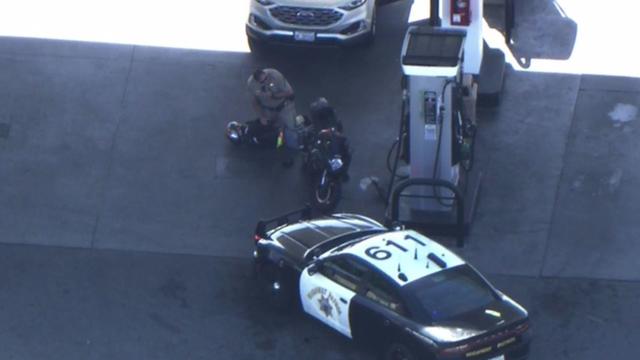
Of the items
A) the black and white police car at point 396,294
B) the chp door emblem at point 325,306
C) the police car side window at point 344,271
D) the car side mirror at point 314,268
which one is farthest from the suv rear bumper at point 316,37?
the chp door emblem at point 325,306

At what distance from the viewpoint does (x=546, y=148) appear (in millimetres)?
23094

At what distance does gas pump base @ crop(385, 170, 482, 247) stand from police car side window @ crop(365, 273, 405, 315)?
7.02 ft

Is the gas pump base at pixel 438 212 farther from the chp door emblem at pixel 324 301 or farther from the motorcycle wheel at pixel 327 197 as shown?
the chp door emblem at pixel 324 301

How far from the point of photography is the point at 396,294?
1789 cm

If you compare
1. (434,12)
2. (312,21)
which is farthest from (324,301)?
(312,21)

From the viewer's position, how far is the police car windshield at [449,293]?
17.7 meters

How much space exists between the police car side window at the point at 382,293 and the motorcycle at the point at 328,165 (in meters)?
3.64

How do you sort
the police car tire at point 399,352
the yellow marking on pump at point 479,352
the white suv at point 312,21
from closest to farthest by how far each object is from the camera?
the yellow marking on pump at point 479,352
the police car tire at point 399,352
the white suv at point 312,21

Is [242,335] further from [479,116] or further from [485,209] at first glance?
[479,116]

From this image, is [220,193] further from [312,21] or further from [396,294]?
[396,294]

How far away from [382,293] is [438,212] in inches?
149

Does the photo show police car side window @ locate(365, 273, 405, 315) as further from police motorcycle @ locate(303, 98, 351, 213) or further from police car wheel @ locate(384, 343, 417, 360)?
police motorcycle @ locate(303, 98, 351, 213)

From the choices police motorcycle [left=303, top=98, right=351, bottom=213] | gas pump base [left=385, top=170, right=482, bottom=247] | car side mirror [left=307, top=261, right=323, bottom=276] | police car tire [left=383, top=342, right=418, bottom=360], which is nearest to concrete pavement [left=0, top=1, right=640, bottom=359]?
gas pump base [left=385, top=170, right=482, bottom=247]

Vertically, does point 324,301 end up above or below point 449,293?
below
